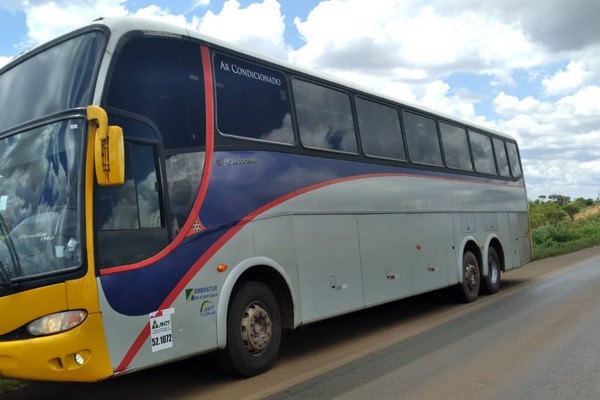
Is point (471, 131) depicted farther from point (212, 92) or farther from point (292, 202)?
point (212, 92)

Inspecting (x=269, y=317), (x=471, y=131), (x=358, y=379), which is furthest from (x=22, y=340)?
(x=471, y=131)

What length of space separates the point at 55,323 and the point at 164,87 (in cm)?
233

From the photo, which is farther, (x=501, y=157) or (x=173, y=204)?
(x=501, y=157)

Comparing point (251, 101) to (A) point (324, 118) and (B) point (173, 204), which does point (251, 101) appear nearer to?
(A) point (324, 118)

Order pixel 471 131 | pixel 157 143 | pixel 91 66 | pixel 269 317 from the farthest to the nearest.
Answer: pixel 471 131
pixel 269 317
pixel 157 143
pixel 91 66

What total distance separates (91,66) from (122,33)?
1.44 ft

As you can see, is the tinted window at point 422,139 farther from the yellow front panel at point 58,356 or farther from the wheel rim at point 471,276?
the yellow front panel at point 58,356

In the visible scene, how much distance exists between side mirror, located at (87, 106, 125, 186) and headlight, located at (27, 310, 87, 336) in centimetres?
104

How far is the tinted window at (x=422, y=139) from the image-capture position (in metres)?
9.75

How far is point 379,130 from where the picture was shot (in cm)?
883

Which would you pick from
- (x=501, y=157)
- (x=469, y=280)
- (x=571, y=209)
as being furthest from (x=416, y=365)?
(x=571, y=209)

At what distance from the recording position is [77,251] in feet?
14.6

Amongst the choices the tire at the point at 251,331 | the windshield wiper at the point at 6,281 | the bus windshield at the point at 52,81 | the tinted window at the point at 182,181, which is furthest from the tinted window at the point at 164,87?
the tire at the point at 251,331

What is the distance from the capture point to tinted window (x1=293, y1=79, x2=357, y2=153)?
23.5 feet
